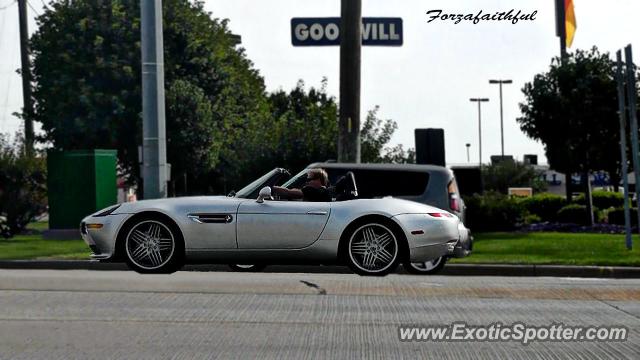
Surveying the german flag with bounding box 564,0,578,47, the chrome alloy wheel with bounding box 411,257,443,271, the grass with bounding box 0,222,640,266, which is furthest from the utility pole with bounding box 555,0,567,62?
the chrome alloy wheel with bounding box 411,257,443,271

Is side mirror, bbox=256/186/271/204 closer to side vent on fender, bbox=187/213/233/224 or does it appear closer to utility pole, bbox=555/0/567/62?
side vent on fender, bbox=187/213/233/224

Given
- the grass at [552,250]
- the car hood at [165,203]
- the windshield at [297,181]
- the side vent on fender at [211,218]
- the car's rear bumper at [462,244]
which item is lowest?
the grass at [552,250]

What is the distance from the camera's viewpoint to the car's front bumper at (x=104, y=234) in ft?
27.1

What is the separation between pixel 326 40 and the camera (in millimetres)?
14531

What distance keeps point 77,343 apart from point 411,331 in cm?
283

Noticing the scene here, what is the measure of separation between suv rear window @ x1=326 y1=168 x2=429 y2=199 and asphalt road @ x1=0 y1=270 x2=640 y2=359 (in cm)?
120

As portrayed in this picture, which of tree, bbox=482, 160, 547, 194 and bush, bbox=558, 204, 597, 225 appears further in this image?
tree, bbox=482, 160, 547, 194

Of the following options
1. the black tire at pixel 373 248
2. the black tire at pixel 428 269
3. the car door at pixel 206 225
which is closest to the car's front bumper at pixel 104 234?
the car door at pixel 206 225

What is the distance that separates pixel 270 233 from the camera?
26.5 feet

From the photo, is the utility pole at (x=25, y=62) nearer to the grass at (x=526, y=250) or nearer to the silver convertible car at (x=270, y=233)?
the grass at (x=526, y=250)

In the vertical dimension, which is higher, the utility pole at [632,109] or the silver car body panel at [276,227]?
the utility pole at [632,109]

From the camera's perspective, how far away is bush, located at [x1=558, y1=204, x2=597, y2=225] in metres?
40.0

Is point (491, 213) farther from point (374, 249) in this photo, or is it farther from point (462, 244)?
point (374, 249)

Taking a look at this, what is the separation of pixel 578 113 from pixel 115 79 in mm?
27169
